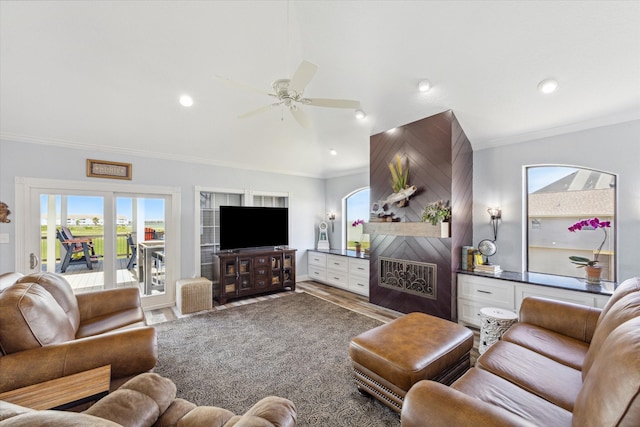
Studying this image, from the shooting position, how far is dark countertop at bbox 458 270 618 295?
2.63m

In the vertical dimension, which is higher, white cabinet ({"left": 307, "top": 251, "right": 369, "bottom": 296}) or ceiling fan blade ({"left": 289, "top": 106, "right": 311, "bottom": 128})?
→ ceiling fan blade ({"left": 289, "top": 106, "right": 311, "bottom": 128})

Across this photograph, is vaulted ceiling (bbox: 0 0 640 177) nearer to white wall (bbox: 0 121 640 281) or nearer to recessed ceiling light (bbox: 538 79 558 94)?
recessed ceiling light (bbox: 538 79 558 94)

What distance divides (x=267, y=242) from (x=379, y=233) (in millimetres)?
2183

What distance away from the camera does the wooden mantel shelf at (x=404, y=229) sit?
3.35m

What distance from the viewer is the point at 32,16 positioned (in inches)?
90.1

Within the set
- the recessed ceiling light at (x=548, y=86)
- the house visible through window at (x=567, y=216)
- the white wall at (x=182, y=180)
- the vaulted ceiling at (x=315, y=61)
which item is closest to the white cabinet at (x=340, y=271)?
the white wall at (x=182, y=180)

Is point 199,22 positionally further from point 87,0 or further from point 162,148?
point 162,148

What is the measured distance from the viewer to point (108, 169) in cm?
388

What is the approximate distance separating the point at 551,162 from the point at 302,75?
323cm

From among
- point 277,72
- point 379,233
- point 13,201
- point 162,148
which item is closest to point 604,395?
point 379,233

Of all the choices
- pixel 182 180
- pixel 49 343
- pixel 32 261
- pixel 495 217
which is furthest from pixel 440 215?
pixel 32 261

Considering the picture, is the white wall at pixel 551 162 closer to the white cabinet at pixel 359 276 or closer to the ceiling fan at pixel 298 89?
the white cabinet at pixel 359 276

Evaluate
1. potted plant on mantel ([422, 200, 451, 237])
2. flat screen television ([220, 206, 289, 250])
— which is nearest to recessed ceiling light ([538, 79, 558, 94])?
potted plant on mantel ([422, 200, 451, 237])

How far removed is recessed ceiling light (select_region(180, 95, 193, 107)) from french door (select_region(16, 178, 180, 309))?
1.54 m
